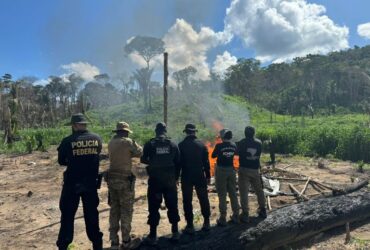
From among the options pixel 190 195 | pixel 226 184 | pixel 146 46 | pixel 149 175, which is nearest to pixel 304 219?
pixel 226 184

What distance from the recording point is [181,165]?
23.1ft

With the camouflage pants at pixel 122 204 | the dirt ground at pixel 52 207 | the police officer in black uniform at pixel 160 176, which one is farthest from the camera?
the dirt ground at pixel 52 207

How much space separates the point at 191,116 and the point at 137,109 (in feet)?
89.1

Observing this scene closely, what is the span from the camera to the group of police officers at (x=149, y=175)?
19.2 feet

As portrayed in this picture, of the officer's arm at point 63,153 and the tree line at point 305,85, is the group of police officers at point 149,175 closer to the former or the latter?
the officer's arm at point 63,153

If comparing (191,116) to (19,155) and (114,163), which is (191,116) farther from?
(114,163)

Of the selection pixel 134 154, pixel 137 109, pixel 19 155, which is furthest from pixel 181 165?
pixel 137 109

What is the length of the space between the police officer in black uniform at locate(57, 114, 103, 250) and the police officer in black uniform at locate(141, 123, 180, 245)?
3.32ft

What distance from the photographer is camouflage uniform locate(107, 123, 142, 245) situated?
6.23m

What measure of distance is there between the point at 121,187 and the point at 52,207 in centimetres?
462

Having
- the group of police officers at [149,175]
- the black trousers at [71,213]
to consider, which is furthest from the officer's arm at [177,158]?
the black trousers at [71,213]

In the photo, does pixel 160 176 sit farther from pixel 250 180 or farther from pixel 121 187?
pixel 250 180

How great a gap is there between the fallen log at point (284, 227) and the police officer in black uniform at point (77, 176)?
1277mm

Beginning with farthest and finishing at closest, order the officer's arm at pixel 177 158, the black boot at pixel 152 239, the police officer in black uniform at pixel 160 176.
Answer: the officer's arm at pixel 177 158, the police officer in black uniform at pixel 160 176, the black boot at pixel 152 239
